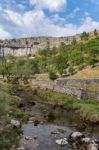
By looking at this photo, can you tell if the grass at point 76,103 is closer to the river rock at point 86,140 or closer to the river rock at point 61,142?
the river rock at point 86,140

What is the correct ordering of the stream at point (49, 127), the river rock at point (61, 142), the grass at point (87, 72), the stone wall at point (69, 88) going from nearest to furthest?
1. the stream at point (49, 127)
2. the river rock at point (61, 142)
3. the stone wall at point (69, 88)
4. the grass at point (87, 72)

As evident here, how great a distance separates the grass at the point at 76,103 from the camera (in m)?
57.3

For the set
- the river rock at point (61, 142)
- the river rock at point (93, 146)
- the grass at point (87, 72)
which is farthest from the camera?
the grass at point (87, 72)

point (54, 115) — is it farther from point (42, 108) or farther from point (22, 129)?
point (22, 129)

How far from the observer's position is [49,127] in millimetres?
50375

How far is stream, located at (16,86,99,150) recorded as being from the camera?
135ft

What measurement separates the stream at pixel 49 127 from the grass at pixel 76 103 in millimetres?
1431

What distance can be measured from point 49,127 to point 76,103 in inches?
661

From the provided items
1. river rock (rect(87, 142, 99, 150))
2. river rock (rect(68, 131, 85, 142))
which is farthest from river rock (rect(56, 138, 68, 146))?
river rock (rect(87, 142, 99, 150))

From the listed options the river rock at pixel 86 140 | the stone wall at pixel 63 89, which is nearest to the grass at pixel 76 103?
the stone wall at pixel 63 89

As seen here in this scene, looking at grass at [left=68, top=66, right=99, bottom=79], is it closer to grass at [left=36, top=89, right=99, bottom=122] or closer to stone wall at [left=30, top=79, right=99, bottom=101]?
stone wall at [left=30, top=79, right=99, bottom=101]

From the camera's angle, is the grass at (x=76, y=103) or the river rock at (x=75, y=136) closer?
the river rock at (x=75, y=136)

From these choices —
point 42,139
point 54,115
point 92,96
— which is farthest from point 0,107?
point 92,96

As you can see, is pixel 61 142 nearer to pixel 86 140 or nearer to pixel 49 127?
pixel 86 140
